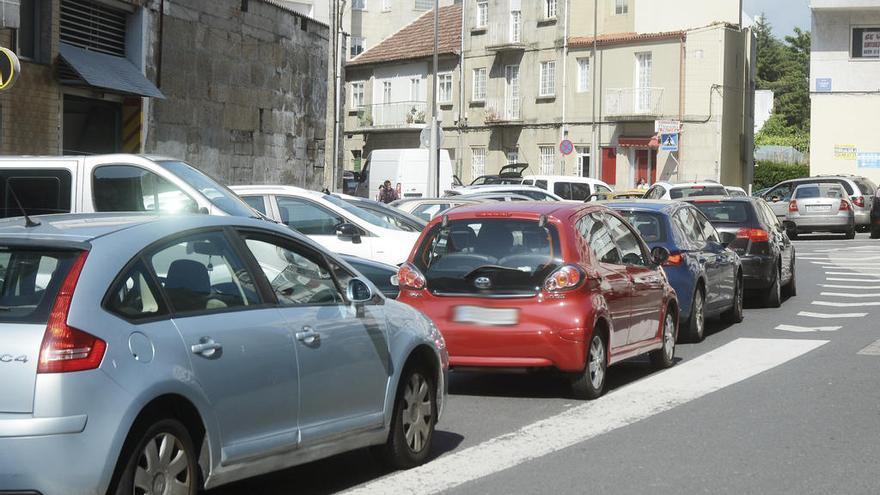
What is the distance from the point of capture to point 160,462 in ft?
18.9

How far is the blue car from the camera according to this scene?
14.5 m

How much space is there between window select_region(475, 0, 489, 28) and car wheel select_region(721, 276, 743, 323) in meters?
45.3

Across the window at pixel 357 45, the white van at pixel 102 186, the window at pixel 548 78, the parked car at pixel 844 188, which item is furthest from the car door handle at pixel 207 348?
the window at pixel 357 45

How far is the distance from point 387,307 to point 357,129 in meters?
60.2

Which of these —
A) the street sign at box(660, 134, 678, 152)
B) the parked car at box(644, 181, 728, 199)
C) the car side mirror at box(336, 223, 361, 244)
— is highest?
the street sign at box(660, 134, 678, 152)

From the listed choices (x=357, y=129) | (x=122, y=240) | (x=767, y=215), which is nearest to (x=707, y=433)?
(x=122, y=240)

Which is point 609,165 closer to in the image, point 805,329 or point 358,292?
point 805,329

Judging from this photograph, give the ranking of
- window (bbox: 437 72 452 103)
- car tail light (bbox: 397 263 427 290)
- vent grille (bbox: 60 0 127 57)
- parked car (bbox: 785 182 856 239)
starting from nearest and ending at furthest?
car tail light (bbox: 397 263 427 290) → vent grille (bbox: 60 0 127 57) → parked car (bbox: 785 182 856 239) → window (bbox: 437 72 452 103)

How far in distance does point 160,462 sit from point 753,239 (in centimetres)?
1363

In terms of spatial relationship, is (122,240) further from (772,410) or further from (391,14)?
(391,14)

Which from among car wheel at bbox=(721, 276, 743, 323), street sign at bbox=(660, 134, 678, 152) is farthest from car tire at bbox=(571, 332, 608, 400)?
street sign at bbox=(660, 134, 678, 152)

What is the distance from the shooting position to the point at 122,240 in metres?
5.96

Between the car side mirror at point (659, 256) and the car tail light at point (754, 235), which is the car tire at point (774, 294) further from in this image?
the car side mirror at point (659, 256)

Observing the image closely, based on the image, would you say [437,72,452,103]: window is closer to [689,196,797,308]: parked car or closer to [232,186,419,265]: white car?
[689,196,797,308]: parked car
